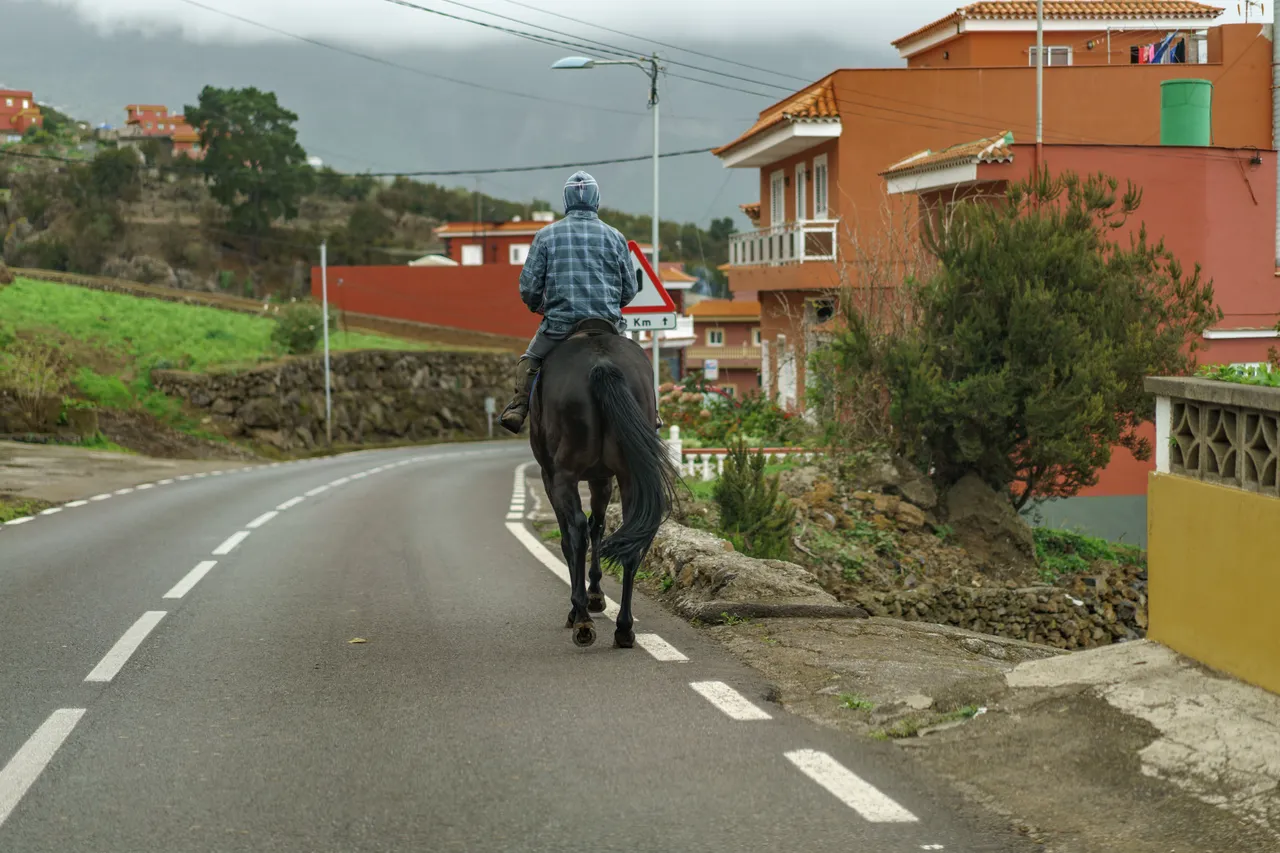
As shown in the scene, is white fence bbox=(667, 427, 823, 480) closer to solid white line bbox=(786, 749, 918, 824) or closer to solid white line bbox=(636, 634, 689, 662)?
solid white line bbox=(636, 634, 689, 662)

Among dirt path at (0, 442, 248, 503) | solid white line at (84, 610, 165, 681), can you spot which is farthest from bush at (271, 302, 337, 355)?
solid white line at (84, 610, 165, 681)

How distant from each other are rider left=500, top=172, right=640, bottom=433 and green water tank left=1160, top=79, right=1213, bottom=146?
21462 mm

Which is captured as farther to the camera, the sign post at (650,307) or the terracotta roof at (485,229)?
the terracotta roof at (485,229)

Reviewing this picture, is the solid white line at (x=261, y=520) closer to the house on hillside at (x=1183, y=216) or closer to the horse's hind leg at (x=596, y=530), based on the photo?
the horse's hind leg at (x=596, y=530)

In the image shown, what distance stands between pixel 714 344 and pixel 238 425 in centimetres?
5501

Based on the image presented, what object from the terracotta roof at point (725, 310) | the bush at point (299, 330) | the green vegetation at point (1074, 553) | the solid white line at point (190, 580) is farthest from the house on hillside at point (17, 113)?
the solid white line at point (190, 580)

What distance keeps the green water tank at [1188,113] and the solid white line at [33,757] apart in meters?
25.0

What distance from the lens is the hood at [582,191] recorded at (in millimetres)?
8359

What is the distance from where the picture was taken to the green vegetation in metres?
21.4

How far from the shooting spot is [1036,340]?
1891 cm

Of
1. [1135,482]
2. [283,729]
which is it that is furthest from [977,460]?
[283,729]

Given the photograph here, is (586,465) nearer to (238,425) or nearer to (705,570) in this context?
(705,570)

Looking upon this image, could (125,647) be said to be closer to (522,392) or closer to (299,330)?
(522,392)

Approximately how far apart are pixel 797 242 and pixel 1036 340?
40.5 ft
